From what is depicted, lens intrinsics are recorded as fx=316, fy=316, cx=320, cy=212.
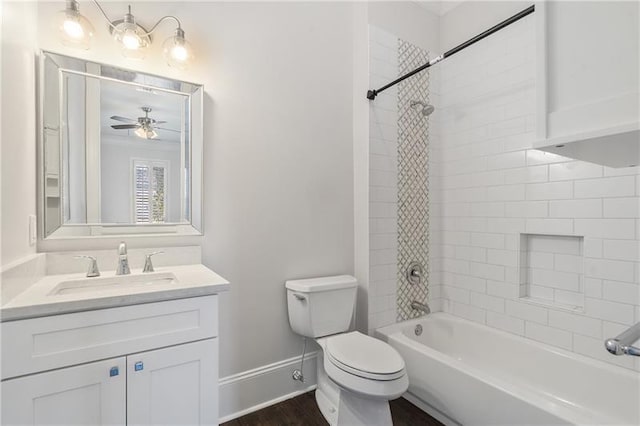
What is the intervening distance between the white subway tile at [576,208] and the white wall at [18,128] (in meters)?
2.64

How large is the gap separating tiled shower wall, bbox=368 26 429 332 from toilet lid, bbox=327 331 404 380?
1.52 ft

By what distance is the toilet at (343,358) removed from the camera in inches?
59.3

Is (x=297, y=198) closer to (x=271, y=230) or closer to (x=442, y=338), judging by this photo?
(x=271, y=230)

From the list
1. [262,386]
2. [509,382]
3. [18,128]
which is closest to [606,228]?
[509,382]

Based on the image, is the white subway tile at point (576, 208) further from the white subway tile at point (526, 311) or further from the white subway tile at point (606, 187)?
the white subway tile at point (526, 311)

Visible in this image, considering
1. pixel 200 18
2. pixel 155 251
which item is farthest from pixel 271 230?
pixel 200 18

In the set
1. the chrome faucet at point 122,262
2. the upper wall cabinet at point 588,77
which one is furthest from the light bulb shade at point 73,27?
the upper wall cabinet at point 588,77

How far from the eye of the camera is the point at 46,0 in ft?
4.68

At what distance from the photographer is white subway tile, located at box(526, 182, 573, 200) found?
6.13 ft

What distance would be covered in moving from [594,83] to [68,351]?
165 cm

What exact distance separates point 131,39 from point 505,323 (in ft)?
9.13

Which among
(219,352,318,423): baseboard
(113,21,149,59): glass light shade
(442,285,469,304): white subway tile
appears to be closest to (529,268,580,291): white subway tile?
(442,285,469,304): white subway tile

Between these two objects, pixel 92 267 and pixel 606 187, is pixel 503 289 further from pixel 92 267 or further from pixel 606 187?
pixel 92 267

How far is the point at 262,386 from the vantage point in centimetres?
196
